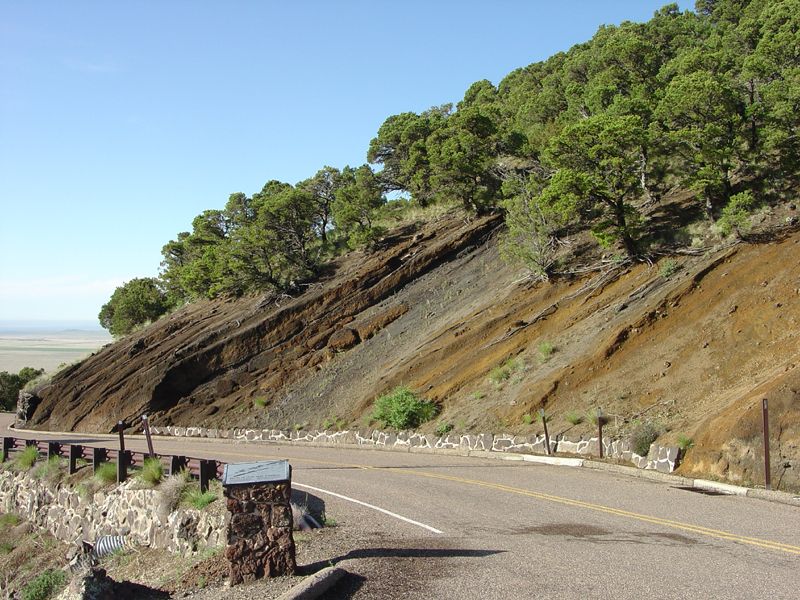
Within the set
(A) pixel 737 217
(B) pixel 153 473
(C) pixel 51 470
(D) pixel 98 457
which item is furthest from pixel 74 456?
(A) pixel 737 217

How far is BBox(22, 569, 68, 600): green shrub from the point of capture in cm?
1039

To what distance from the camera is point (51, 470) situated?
17922mm

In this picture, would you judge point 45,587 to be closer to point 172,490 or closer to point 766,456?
point 172,490

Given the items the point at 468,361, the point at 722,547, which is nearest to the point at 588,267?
the point at 468,361

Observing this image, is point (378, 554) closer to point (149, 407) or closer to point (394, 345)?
point (394, 345)

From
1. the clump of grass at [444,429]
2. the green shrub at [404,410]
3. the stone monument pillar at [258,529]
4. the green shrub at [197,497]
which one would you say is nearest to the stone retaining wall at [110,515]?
the green shrub at [197,497]

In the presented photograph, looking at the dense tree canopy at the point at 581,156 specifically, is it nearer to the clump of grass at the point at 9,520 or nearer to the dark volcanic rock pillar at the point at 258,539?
the dark volcanic rock pillar at the point at 258,539

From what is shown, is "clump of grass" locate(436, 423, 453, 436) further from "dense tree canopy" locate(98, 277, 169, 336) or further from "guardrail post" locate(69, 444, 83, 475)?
"dense tree canopy" locate(98, 277, 169, 336)

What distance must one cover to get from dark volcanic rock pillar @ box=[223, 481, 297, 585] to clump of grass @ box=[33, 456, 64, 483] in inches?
519

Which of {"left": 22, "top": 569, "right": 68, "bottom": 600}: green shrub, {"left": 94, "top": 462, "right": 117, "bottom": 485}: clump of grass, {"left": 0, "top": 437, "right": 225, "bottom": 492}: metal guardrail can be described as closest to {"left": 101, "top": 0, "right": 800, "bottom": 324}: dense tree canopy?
{"left": 0, "top": 437, "right": 225, "bottom": 492}: metal guardrail

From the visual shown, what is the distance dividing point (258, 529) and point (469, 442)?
13740 millimetres

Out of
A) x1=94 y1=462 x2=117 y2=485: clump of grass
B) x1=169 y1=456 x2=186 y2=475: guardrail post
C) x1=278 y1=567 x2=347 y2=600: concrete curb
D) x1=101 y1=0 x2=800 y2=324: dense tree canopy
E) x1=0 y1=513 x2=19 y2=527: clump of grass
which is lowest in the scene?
x1=0 y1=513 x2=19 y2=527: clump of grass

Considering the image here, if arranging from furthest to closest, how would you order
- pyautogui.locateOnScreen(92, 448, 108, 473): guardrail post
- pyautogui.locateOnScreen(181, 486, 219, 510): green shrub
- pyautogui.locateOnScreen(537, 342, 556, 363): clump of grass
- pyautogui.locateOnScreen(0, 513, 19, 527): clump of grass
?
1. pyautogui.locateOnScreen(537, 342, 556, 363): clump of grass
2. pyautogui.locateOnScreen(0, 513, 19, 527): clump of grass
3. pyautogui.locateOnScreen(92, 448, 108, 473): guardrail post
4. pyautogui.locateOnScreen(181, 486, 219, 510): green shrub

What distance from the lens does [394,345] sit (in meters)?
30.8
